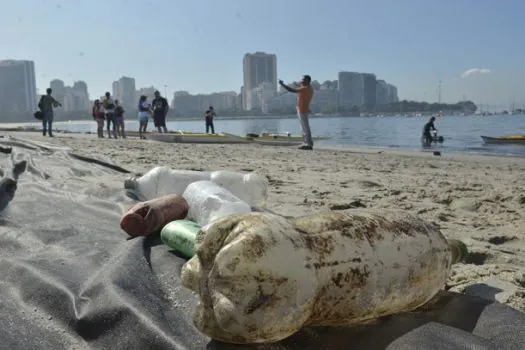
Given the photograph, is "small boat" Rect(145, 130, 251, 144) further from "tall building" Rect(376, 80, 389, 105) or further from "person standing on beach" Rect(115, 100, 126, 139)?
"tall building" Rect(376, 80, 389, 105)

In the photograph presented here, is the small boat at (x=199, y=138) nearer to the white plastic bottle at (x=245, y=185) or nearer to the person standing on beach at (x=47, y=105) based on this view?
the person standing on beach at (x=47, y=105)

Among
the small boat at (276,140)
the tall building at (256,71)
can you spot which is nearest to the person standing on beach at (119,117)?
the small boat at (276,140)

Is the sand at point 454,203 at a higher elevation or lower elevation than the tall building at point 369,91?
lower

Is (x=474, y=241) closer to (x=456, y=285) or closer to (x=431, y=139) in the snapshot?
(x=456, y=285)

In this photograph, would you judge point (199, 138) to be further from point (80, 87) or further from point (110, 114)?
point (80, 87)

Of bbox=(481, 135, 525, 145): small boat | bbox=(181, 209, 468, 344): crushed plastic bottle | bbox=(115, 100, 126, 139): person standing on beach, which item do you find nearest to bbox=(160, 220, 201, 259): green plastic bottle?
bbox=(181, 209, 468, 344): crushed plastic bottle

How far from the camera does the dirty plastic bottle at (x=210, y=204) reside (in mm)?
2781

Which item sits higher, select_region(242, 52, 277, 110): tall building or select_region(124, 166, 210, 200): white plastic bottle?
select_region(242, 52, 277, 110): tall building

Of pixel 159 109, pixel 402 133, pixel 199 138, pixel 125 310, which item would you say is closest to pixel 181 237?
pixel 125 310

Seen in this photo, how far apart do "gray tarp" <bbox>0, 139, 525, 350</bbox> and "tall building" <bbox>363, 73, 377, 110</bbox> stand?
132m

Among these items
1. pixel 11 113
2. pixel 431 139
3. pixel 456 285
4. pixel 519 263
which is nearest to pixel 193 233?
pixel 456 285

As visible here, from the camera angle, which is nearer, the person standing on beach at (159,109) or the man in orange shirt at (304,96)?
the man in orange shirt at (304,96)

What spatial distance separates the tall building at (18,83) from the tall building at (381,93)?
289 ft

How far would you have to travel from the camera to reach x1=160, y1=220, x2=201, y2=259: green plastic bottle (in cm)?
236
